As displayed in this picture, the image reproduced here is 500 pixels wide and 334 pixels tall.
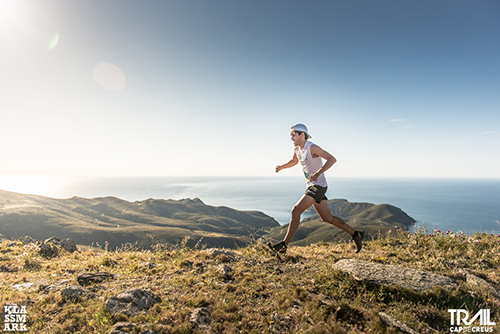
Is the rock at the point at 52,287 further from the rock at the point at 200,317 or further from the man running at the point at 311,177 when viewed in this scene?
the man running at the point at 311,177

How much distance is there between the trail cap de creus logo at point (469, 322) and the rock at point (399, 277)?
18.6 inches

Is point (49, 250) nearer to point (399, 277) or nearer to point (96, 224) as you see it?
point (399, 277)

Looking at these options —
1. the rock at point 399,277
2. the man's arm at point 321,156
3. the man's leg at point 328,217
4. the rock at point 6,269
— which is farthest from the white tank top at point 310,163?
the rock at point 6,269

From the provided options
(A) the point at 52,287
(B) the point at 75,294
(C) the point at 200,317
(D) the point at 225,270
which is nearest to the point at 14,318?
(B) the point at 75,294

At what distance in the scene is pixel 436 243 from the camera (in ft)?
20.5

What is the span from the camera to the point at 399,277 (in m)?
3.84

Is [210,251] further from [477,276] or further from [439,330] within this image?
[477,276]

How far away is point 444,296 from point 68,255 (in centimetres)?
953

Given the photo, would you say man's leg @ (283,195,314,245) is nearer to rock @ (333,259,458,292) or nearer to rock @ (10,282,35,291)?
rock @ (333,259,458,292)

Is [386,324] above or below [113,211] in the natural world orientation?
above

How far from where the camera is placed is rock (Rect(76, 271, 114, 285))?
4.59 metres

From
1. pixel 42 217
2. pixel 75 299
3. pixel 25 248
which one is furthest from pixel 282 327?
pixel 42 217

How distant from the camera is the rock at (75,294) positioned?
12.0 feet

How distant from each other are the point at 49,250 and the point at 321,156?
8.83m
